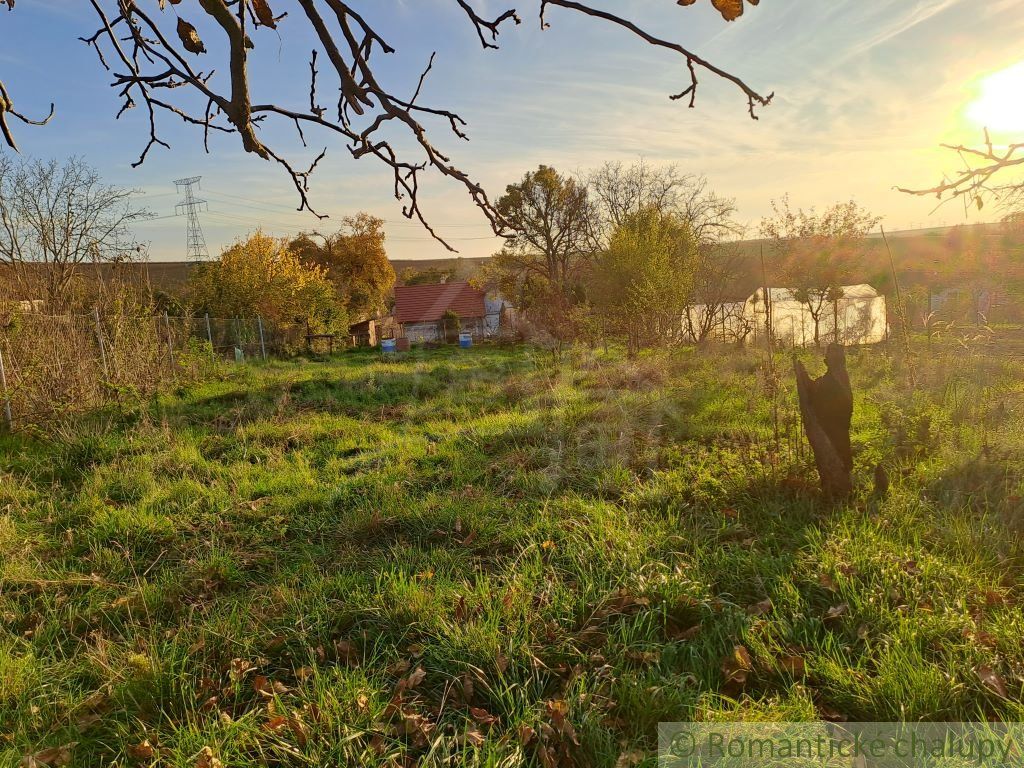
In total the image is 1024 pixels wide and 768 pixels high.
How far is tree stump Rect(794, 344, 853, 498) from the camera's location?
13.1 feet

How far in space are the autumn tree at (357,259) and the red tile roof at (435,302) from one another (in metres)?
2.07

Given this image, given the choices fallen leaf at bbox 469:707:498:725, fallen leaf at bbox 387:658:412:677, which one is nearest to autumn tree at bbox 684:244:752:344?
fallen leaf at bbox 387:658:412:677

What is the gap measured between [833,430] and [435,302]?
1498 inches

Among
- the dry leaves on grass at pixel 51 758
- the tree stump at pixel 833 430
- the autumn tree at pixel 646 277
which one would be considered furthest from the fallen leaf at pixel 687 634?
the autumn tree at pixel 646 277

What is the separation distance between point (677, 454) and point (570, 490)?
152cm

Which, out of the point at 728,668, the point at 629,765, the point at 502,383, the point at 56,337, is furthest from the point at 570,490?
the point at 56,337

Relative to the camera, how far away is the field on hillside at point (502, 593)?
7.13ft

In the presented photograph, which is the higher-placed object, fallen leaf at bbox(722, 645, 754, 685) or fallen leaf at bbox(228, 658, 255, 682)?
fallen leaf at bbox(228, 658, 255, 682)

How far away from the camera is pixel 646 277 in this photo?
45.8 ft

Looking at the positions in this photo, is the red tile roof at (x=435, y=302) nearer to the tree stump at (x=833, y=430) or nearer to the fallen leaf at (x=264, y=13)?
the tree stump at (x=833, y=430)

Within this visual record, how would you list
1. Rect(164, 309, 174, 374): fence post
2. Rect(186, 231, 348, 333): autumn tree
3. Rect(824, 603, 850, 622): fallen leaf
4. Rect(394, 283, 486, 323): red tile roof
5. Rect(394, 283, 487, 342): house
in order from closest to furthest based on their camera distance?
Rect(824, 603, 850, 622): fallen leaf < Rect(164, 309, 174, 374): fence post < Rect(186, 231, 348, 333): autumn tree < Rect(394, 283, 487, 342): house < Rect(394, 283, 486, 323): red tile roof

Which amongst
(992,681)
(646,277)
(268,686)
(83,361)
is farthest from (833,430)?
(646,277)

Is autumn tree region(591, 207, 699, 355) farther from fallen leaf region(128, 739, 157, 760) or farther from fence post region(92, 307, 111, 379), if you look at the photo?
fallen leaf region(128, 739, 157, 760)

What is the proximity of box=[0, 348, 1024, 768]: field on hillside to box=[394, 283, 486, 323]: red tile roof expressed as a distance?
3383 cm
